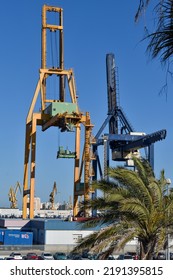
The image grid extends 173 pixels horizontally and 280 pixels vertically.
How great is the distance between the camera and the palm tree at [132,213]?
14.1 m

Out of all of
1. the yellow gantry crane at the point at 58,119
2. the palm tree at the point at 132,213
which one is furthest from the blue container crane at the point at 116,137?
the palm tree at the point at 132,213

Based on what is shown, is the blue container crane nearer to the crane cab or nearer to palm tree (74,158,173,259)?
the crane cab

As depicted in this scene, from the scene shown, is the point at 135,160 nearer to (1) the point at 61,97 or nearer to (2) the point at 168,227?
(2) the point at 168,227

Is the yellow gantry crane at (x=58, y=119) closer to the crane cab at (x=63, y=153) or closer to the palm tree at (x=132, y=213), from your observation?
the crane cab at (x=63, y=153)

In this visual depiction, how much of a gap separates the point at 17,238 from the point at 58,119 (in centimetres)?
1529

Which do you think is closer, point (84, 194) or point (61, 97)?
point (84, 194)

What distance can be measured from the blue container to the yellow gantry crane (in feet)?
27.2

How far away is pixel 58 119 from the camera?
63062 millimetres

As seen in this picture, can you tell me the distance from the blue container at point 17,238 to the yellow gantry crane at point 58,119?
830cm

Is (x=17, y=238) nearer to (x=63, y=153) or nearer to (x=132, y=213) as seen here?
(x=63, y=153)

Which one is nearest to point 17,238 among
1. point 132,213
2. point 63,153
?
point 63,153
